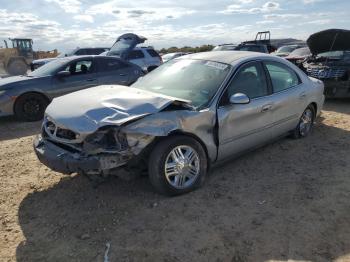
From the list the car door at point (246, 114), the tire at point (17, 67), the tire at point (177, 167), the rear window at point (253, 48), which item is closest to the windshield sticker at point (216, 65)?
the car door at point (246, 114)

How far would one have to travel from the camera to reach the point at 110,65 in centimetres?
975

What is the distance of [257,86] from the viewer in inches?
203

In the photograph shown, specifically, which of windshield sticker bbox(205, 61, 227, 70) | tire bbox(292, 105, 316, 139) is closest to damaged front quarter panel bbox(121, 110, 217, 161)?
windshield sticker bbox(205, 61, 227, 70)

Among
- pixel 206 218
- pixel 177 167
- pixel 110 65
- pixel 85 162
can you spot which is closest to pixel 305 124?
pixel 177 167

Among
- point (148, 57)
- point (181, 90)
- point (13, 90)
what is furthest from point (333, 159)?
point (148, 57)

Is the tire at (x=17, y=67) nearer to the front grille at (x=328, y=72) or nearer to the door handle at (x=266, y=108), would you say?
the front grille at (x=328, y=72)

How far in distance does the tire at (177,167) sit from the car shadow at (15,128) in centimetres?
417

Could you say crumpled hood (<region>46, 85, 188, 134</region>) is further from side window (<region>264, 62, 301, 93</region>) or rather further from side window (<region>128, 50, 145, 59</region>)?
side window (<region>128, 50, 145, 59</region>)

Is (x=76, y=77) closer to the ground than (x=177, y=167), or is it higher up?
higher up

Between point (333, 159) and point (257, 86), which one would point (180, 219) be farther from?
point (333, 159)

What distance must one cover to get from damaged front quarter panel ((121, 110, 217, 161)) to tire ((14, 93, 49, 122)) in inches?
206

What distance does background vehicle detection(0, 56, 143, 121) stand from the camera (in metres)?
8.17

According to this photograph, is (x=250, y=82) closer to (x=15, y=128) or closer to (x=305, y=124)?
(x=305, y=124)

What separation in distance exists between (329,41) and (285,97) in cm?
579
